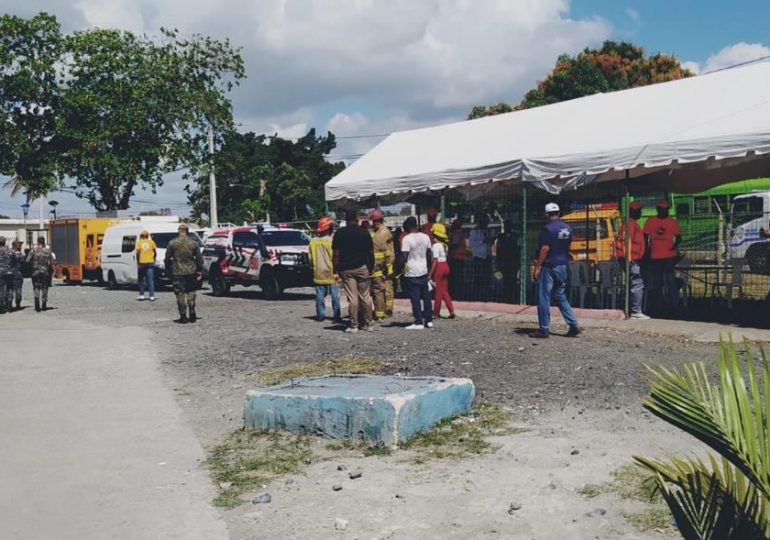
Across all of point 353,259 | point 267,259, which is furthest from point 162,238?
point 353,259

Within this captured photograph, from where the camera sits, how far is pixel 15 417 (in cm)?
748

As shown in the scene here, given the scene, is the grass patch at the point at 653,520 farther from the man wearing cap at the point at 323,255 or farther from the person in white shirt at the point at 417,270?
the man wearing cap at the point at 323,255

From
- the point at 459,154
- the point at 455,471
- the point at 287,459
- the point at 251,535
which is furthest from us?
the point at 459,154

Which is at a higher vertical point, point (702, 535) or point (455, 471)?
point (702, 535)

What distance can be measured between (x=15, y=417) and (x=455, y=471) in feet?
14.5

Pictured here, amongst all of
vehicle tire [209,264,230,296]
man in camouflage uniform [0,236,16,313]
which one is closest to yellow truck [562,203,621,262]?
vehicle tire [209,264,230,296]

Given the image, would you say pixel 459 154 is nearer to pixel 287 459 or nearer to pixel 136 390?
pixel 136 390

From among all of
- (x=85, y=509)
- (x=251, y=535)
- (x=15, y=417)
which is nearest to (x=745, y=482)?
(x=251, y=535)

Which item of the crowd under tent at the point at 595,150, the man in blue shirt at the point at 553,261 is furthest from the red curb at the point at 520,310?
the man in blue shirt at the point at 553,261

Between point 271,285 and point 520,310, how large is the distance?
7512mm

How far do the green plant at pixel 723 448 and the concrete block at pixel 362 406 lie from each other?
152 inches

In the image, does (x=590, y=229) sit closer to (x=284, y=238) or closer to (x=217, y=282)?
(x=284, y=238)

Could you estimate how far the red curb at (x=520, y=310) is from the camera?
1323 cm

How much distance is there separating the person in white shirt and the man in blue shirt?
2.06 m
